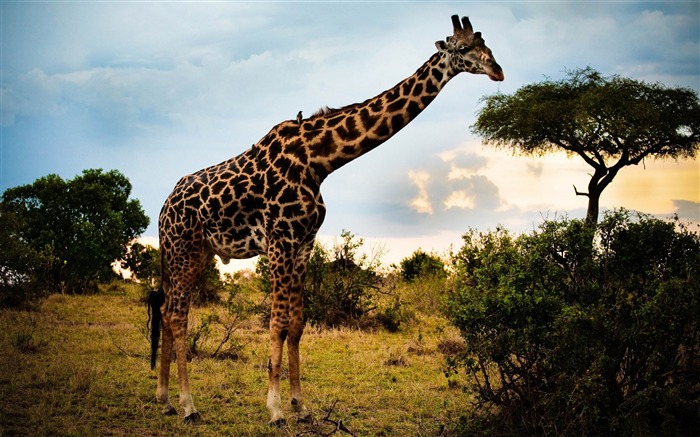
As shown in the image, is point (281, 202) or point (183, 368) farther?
point (183, 368)

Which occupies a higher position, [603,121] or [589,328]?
[603,121]

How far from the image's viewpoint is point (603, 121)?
2588 centimetres

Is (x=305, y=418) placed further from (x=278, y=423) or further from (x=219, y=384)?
(x=219, y=384)

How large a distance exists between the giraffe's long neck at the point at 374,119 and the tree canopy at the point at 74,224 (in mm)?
15015

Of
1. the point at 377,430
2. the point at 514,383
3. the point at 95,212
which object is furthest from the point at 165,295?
the point at 95,212

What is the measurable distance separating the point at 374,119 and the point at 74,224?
54.7ft

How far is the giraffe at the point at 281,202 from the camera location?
760 cm

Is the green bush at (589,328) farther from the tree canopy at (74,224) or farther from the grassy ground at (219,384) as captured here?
the tree canopy at (74,224)

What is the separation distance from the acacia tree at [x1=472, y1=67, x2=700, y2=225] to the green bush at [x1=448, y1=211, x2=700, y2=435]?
1888 cm

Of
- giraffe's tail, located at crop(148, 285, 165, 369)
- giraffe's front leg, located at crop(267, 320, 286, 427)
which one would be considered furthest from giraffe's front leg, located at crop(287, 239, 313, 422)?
giraffe's tail, located at crop(148, 285, 165, 369)

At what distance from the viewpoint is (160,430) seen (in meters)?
7.66

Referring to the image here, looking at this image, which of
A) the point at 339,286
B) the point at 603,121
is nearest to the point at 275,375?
the point at 339,286

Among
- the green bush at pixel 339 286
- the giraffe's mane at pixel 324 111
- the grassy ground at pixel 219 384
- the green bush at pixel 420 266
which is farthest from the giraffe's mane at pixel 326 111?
the green bush at pixel 420 266

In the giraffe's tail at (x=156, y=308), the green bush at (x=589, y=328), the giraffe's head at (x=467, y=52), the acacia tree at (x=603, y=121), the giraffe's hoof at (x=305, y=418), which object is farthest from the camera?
the acacia tree at (x=603, y=121)
